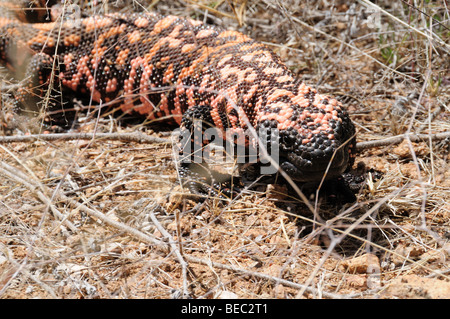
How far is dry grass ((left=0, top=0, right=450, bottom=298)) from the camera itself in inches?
71.8

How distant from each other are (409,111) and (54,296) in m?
2.17

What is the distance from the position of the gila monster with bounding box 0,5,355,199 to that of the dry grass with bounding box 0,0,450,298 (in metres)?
0.21

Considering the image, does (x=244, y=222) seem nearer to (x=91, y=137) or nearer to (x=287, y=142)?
(x=287, y=142)

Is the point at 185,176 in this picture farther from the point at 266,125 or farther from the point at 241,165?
the point at 266,125

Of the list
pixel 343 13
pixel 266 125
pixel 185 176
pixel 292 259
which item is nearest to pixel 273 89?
pixel 266 125

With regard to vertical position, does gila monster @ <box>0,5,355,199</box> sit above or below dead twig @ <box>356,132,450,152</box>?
above

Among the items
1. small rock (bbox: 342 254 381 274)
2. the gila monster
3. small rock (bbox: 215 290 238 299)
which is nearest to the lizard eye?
the gila monster

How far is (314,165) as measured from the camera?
2000 millimetres

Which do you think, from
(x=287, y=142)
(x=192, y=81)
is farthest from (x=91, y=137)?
(x=287, y=142)

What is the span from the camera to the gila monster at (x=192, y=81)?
209cm

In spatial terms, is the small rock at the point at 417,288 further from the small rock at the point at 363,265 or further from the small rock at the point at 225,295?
the small rock at the point at 225,295

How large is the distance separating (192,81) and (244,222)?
3.09 feet

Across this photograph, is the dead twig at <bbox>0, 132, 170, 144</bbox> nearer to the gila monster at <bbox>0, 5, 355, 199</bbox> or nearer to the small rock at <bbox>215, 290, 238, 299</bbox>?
the gila monster at <bbox>0, 5, 355, 199</bbox>

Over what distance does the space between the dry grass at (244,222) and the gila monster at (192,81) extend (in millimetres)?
210
